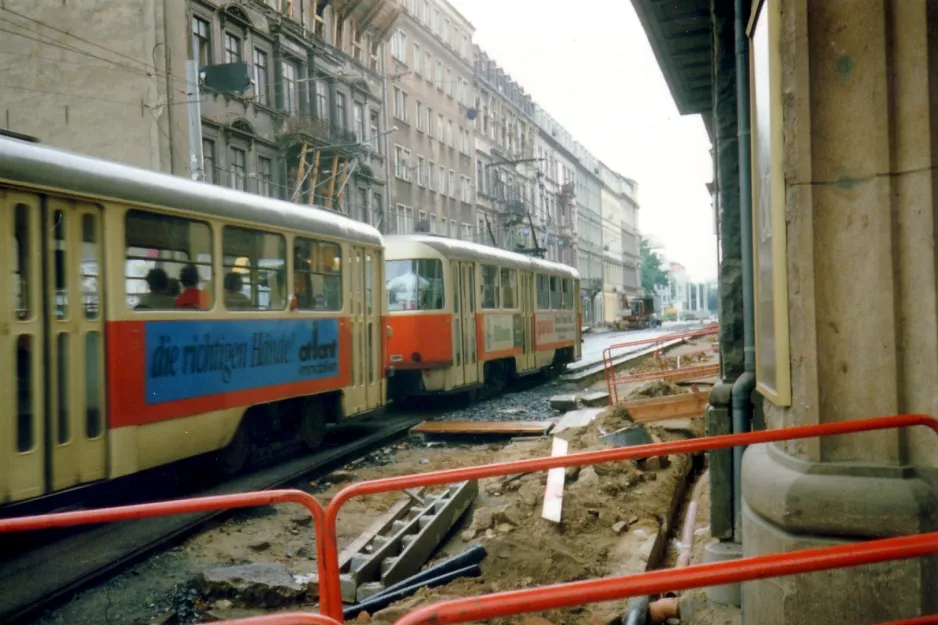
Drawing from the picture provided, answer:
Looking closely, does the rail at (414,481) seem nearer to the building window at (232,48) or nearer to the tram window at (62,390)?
the tram window at (62,390)

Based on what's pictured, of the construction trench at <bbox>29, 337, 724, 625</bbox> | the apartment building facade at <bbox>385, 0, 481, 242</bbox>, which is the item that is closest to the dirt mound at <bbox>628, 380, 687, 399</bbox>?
the construction trench at <bbox>29, 337, 724, 625</bbox>

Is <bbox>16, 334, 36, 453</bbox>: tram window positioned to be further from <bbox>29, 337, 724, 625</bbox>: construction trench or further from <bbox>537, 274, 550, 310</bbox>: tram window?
<bbox>537, 274, 550, 310</bbox>: tram window

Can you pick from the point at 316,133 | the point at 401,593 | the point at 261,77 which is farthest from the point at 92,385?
the point at 316,133

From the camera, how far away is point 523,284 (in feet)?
67.2

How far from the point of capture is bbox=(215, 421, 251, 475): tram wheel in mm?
9594

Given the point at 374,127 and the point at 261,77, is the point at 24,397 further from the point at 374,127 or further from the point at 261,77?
the point at 374,127

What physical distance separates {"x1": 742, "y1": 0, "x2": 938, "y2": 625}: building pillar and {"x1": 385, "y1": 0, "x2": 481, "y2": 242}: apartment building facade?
1501 inches

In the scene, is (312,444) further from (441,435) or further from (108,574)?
(108,574)

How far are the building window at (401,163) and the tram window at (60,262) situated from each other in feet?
119

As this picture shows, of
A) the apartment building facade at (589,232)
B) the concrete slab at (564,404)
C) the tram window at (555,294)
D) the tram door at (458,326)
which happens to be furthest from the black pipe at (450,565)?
the apartment building facade at (589,232)

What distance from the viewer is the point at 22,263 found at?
255 inches

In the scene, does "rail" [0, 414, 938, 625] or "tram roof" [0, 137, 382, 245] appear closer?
"rail" [0, 414, 938, 625]

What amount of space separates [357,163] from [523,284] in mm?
17046

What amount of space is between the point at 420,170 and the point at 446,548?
→ 4039 cm
